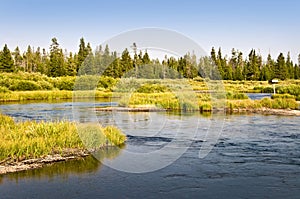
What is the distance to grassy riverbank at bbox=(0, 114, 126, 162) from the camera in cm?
1241

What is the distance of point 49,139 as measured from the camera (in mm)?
13555

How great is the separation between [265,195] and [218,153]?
4.87 meters

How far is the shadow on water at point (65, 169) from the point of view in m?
11.0

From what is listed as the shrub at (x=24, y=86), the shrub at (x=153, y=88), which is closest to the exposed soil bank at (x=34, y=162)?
the shrub at (x=153, y=88)

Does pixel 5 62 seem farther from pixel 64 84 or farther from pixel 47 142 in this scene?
pixel 47 142

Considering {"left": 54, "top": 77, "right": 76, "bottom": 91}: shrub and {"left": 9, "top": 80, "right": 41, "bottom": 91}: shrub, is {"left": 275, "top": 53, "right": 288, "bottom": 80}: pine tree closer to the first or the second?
{"left": 54, "top": 77, "right": 76, "bottom": 91}: shrub

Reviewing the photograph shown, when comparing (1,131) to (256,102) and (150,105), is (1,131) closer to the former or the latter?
(150,105)

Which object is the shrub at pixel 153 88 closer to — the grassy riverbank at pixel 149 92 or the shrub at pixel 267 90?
the grassy riverbank at pixel 149 92

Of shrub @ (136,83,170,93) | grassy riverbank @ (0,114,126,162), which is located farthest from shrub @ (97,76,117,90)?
grassy riverbank @ (0,114,126,162)

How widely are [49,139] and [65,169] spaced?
2.04m

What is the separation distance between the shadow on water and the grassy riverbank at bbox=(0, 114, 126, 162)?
0.80m

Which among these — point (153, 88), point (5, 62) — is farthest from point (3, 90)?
point (153, 88)

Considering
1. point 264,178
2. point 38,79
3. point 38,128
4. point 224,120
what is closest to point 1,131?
point 38,128

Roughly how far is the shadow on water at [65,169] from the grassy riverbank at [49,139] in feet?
2.62
